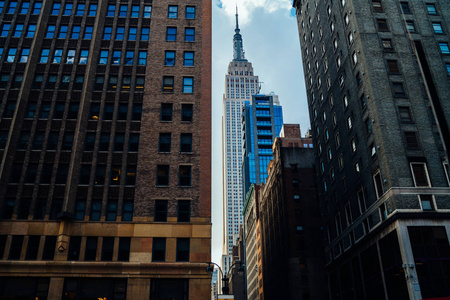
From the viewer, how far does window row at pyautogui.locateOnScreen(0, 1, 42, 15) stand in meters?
48.8

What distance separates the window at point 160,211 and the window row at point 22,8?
29629 mm

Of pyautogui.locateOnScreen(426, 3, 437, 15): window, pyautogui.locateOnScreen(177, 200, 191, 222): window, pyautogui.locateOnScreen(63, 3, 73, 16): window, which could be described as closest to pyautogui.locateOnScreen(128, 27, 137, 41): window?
pyautogui.locateOnScreen(63, 3, 73, 16): window

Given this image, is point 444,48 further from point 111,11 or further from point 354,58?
point 111,11

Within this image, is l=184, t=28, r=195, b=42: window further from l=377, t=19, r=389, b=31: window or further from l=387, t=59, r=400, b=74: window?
l=377, t=19, r=389, b=31: window

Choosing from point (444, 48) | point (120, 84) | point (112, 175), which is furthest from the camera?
point (444, 48)

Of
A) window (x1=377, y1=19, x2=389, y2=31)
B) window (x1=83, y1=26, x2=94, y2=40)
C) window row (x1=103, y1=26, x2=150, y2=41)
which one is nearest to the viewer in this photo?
window (x1=83, y1=26, x2=94, y2=40)

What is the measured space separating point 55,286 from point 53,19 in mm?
32403

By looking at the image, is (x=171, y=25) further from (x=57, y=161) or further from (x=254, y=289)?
→ (x=254, y=289)

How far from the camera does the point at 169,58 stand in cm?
4694

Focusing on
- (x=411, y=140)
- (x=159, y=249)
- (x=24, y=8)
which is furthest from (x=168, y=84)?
(x=411, y=140)

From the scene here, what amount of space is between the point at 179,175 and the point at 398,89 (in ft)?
95.0

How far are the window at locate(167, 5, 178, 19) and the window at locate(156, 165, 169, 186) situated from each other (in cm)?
2096

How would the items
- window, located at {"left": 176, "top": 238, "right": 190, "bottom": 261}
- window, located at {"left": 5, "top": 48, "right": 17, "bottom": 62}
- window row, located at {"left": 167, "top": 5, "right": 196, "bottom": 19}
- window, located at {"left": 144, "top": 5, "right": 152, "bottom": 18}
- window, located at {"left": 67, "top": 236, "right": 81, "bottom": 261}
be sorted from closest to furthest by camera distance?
window, located at {"left": 67, "top": 236, "right": 81, "bottom": 261}
window, located at {"left": 176, "top": 238, "right": 190, "bottom": 261}
window, located at {"left": 5, "top": 48, "right": 17, "bottom": 62}
window, located at {"left": 144, "top": 5, "right": 152, "bottom": 18}
window row, located at {"left": 167, "top": 5, "right": 196, "bottom": 19}

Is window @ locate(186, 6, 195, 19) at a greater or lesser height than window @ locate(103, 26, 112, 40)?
greater
